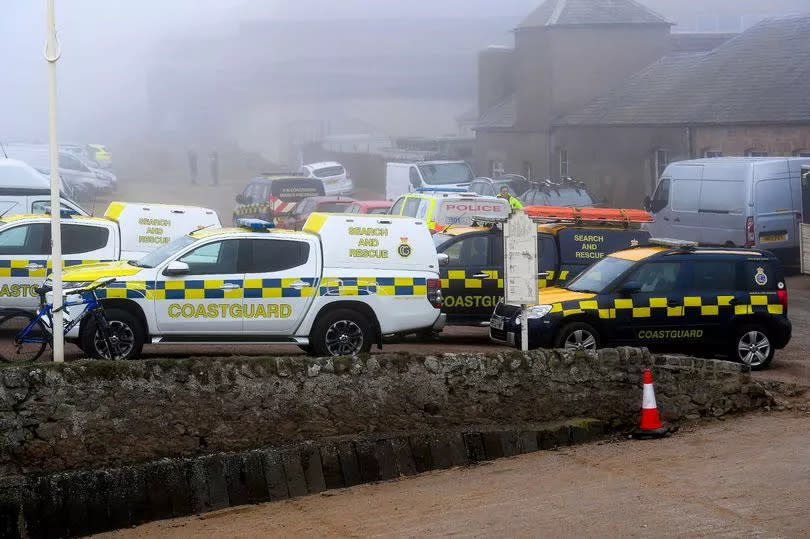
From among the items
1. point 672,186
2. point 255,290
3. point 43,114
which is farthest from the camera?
point 43,114

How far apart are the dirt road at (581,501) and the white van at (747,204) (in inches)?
527

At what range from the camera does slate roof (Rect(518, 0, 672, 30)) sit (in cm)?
4319

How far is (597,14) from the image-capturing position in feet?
142

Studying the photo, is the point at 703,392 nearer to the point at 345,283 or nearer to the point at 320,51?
the point at 345,283

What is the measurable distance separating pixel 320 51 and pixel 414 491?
5990cm

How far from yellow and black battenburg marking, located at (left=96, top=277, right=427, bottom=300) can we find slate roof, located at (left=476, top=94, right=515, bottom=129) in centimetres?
3410

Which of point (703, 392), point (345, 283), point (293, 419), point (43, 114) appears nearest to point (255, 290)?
point (345, 283)

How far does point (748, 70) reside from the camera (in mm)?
36250

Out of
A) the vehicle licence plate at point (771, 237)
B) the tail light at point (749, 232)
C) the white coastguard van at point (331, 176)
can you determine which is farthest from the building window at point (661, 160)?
the tail light at point (749, 232)

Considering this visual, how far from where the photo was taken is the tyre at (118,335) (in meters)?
13.1

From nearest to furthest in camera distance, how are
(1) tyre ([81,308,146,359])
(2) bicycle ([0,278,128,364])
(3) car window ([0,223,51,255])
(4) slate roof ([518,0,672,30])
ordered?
(2) bicycle ([0,278,128,364]), (1) tyre ([81,308,146,359]), (3) car window ([0,223,51,255]), (4) slate roof ([518,0,672,30])

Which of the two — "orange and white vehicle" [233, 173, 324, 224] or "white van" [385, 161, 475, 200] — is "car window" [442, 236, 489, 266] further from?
"white van" [385, 161, 475, 200]

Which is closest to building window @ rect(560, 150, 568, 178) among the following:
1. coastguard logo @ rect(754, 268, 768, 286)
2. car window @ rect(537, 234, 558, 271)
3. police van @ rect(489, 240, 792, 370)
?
car window @ rect(537, 234, 558, 271)

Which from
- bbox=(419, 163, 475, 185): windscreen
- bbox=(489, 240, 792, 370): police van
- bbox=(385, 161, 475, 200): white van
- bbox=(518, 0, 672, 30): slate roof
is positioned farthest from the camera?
bbox=(518, 0, 672, 30): slate roof
